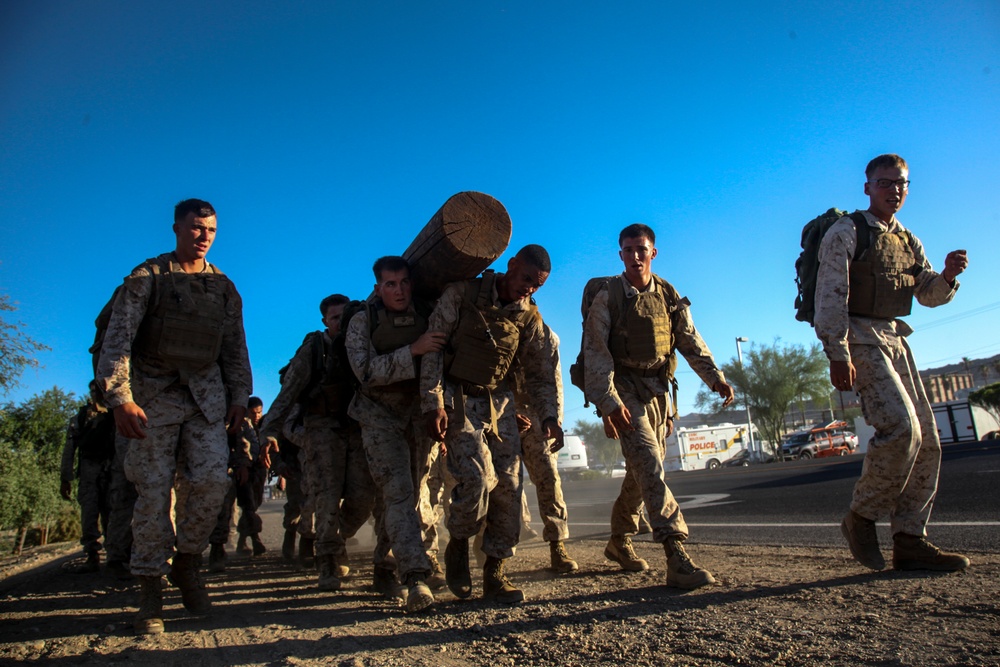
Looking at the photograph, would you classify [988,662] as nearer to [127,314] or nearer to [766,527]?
[127,314]

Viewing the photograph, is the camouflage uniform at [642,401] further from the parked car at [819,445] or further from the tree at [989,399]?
the parked car at [819,445]

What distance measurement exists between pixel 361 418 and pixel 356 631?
4.73 feet

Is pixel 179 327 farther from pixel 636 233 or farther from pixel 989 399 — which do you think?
pixel 989 399

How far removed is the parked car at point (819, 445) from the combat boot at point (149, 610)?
38.2 meters

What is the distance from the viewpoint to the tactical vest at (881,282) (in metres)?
3.98

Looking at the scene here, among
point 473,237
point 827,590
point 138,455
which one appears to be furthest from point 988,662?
point 138,455

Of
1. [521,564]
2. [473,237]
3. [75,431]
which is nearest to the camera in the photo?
[473,237]

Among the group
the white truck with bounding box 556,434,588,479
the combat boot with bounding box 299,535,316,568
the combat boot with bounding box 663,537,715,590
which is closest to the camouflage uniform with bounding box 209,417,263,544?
the combat boot with bounding box 299,535,316,568

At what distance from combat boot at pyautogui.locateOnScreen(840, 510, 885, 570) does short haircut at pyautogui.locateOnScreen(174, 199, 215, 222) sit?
4.33 meters

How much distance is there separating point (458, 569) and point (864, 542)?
7.77 feet

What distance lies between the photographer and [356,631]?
10.8 feet

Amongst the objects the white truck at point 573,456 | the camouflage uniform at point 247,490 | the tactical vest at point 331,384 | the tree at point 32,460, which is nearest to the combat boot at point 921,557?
the tactical vest at point 331,384

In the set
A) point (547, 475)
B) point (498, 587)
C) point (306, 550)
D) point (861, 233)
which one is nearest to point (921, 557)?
point (861, 233)

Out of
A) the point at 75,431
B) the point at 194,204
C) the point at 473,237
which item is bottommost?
the point at 75,431
